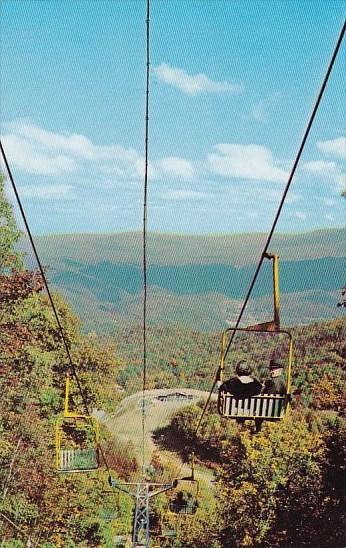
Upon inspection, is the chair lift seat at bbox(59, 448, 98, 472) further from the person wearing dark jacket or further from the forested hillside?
the person wearing dark jacket

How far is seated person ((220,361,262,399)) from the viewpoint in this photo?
754 centimetres

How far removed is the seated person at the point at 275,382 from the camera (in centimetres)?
802

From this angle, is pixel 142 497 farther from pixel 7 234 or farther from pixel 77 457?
pixel 7 234

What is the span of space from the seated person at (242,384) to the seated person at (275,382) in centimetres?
39

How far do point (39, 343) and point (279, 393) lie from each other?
2288 cm

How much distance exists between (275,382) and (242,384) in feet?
2.37

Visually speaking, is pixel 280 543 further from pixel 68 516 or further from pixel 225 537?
pixel 68 516

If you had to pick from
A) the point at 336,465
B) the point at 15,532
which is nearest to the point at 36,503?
the point at 15,532

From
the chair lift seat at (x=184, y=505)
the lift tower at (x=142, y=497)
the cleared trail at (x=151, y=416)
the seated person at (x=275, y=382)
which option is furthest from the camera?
the cleared trail at (x=151, y=416)

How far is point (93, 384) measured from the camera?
1302 inches

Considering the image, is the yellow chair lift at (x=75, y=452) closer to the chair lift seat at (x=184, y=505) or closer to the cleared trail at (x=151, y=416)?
the chair lift seat at (x=184, y=505)

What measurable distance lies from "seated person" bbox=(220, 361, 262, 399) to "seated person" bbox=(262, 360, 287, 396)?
1.29 ft

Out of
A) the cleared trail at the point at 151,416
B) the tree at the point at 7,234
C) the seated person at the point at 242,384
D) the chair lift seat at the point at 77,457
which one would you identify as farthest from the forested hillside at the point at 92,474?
the cleared trail at the point at 151,416

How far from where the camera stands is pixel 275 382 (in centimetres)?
811
